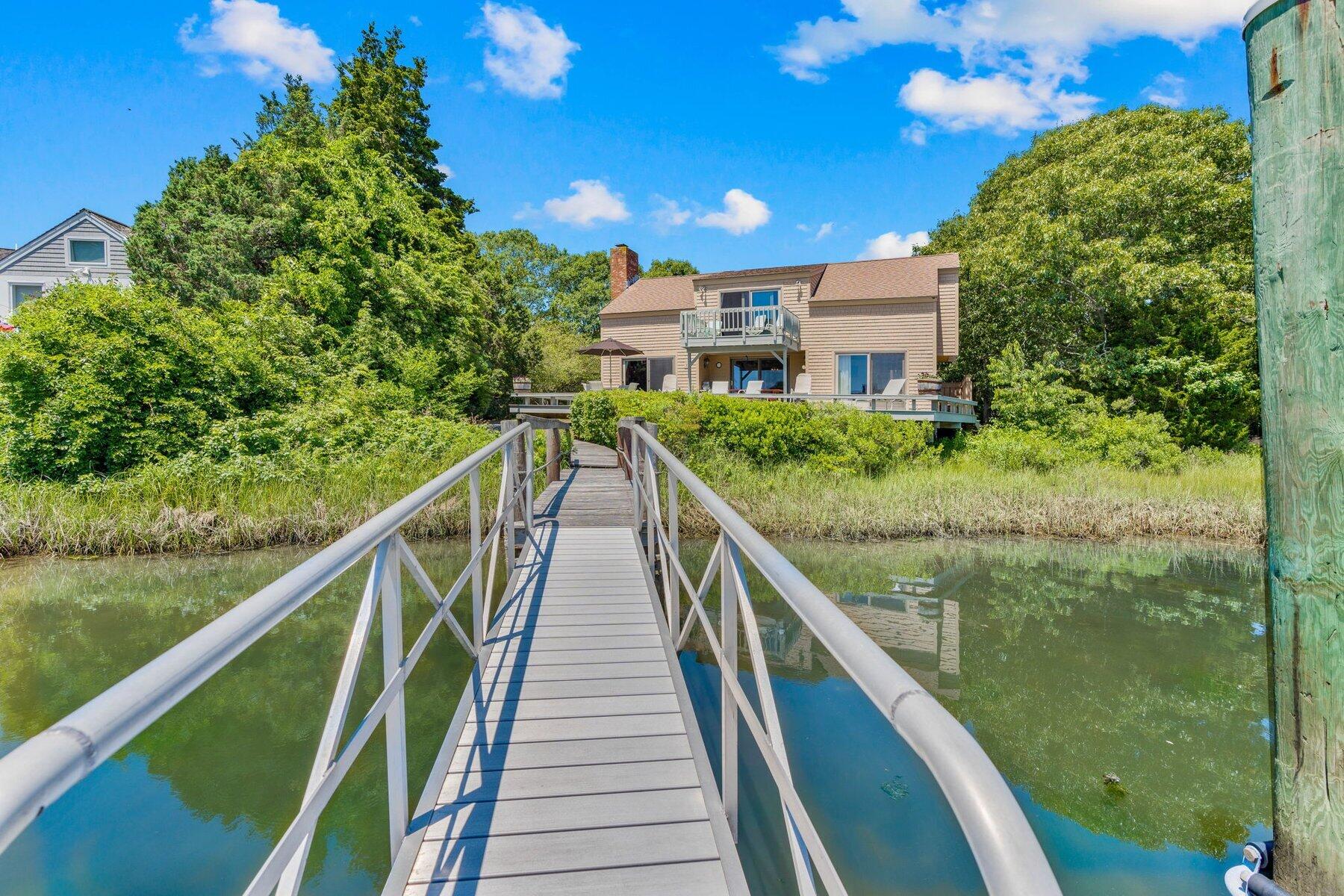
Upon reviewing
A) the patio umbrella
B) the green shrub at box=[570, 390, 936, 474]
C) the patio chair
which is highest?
the patio umbrella

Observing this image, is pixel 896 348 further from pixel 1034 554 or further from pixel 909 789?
pixel 909 789

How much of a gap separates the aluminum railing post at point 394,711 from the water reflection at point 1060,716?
6.81 ft

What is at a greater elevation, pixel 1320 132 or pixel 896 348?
pixel 896 348

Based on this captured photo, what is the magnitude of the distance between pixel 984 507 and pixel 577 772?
1086 centimetres

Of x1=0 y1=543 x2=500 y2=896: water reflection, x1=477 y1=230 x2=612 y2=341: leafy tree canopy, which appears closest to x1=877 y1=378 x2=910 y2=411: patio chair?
x1=0 y1=543 x2=500 y2=896: water reflection

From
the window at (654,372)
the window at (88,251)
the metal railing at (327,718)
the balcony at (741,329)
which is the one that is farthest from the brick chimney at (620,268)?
the metal railing at (327,718)

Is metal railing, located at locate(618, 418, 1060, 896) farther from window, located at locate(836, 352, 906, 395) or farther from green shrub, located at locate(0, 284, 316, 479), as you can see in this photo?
window, located at locate(836, 352, 906, 395)

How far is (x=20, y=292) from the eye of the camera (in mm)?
22188

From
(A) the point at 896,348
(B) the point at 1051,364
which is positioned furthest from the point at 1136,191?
(A) the point at 896,348

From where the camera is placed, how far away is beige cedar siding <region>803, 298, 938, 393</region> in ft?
68.0

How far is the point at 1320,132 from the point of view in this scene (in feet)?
6.08

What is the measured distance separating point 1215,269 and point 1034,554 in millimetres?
13145

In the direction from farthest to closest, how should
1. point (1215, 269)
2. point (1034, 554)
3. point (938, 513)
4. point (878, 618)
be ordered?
point (1215, 269) → point (938, 513) → point (1034, 554) → point (878, 618)

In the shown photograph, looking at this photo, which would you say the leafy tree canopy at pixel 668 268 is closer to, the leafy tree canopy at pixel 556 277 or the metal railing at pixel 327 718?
the leafy tree canopy at pixel 556 277
